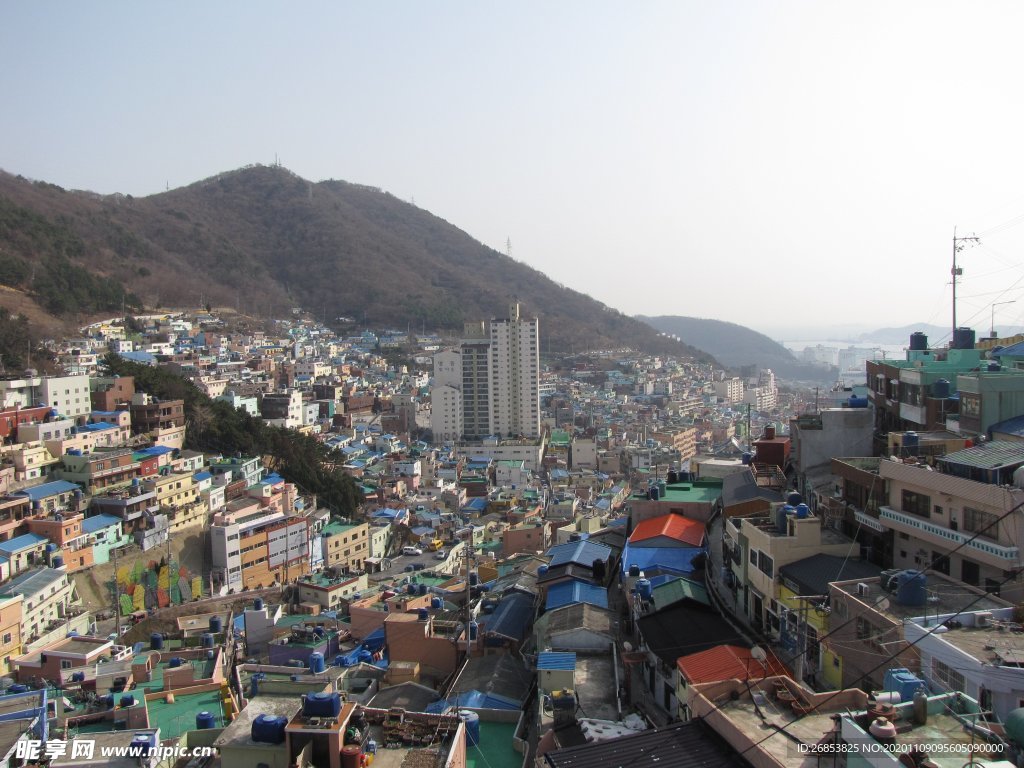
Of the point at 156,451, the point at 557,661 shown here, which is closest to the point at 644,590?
the point at 557,661

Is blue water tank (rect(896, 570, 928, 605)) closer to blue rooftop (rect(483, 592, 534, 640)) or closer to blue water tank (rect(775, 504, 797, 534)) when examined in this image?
blue water tank (rect(775, 504, 797, 534))

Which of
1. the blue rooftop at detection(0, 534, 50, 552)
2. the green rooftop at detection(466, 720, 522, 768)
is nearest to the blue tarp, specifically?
the green rooftop at detection(466, 720, 522, 768)

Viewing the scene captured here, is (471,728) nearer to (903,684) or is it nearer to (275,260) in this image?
(903,684)

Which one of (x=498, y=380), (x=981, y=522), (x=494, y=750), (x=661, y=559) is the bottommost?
(x=494, y=750)

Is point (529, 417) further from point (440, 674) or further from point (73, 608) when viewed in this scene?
point (440, 674)

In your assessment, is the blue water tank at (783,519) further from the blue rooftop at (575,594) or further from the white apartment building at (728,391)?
the white apartment building at (728,391)

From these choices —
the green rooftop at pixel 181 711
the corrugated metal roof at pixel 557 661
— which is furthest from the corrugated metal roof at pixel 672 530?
the green rooftop at pixel 181 711
